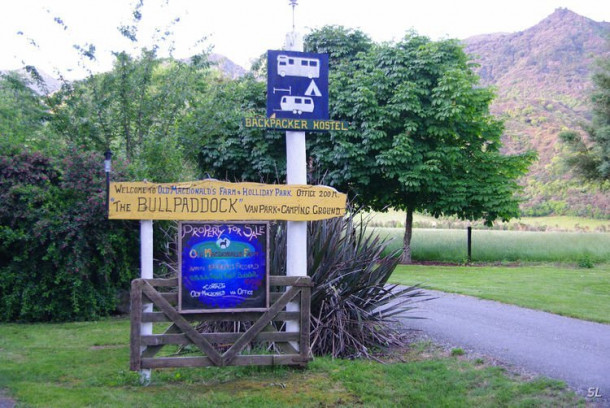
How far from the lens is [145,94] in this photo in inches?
558

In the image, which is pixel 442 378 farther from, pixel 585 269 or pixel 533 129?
pixel 533 129

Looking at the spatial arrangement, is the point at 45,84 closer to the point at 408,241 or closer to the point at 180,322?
the point at 180,322

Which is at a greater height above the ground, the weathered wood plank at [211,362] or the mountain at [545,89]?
the mountain at [545,89]

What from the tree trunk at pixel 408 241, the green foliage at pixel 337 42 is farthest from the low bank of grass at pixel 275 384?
the green foliage at pixel 337 42

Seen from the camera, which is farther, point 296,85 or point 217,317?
point 296,85

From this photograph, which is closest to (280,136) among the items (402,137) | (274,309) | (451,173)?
(402,137)

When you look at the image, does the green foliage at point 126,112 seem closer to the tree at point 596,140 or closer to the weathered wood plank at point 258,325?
the weathered wood plank at point 258,325

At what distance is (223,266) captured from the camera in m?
6.97

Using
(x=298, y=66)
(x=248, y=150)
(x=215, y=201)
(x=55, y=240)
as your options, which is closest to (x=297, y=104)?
(x=298, y=66)

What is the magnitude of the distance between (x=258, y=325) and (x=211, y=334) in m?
0.51

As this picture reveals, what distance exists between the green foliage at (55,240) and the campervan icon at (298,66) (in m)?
4.56

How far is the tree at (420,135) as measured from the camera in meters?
21.9

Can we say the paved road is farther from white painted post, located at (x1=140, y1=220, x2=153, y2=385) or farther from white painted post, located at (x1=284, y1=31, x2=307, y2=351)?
white painted post, located at (x1=140, y1=220, x2=153, y2=385)

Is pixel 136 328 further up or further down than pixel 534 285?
further up
